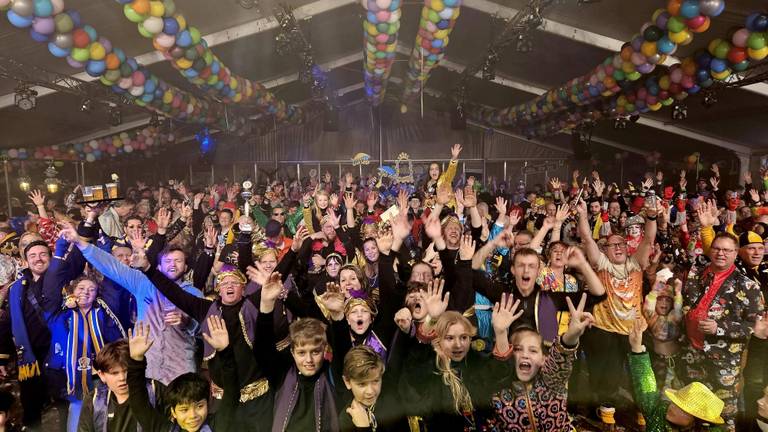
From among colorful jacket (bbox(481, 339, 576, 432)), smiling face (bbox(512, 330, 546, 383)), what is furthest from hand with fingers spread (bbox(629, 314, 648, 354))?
smiling face (bbox(512, 330, 546, 383))

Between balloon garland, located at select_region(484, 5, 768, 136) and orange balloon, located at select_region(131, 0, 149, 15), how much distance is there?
6.66m

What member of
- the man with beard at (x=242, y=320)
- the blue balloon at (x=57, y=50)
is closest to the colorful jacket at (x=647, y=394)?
the man with beard at (x=242, y=320)

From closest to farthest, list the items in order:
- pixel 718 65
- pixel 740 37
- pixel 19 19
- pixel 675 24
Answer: pixel 19 19, pixel 675 24, pixel 740 37, pixel 718 65

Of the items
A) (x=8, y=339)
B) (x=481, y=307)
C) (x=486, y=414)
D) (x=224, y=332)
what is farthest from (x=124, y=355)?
(x=481, y=307)

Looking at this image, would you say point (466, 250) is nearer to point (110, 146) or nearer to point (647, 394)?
point (647, 394)

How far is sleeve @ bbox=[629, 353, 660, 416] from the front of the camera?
261 centimetres

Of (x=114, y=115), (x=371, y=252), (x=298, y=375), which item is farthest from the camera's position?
(x=114, y=115)

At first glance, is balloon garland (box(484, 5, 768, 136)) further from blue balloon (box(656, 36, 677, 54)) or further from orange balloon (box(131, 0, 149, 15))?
orange balloon (box(131, 0, 149, 15))

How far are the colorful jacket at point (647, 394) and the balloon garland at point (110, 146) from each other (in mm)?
11865

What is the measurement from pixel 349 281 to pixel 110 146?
11090 mm

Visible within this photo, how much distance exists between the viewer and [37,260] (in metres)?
3.38

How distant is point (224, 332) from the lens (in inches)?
91.2

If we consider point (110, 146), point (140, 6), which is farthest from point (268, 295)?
point (110, 146)

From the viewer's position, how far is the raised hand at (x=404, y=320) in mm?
2770
